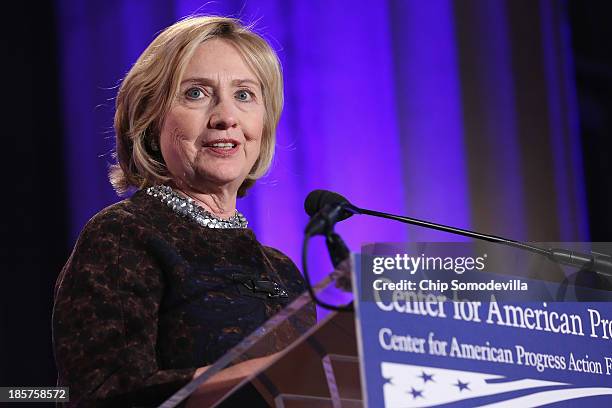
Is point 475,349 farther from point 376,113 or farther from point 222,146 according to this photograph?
point 376,113

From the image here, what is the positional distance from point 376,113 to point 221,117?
1786 mm

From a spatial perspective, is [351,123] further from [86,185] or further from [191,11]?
[86,185]

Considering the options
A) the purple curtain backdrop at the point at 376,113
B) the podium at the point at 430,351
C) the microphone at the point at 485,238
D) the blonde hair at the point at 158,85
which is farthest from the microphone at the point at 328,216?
the purple curtain backdrop at the point at 376,113

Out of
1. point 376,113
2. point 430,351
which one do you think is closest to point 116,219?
point 430,351

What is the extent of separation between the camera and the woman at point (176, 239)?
4.60 ft

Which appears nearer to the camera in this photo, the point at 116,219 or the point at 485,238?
the point at 485,238

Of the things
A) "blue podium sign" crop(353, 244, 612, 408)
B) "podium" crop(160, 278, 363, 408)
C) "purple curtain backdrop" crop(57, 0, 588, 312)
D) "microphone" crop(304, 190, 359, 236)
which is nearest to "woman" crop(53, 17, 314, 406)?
"podium" crop(160, 278, 363, 408)

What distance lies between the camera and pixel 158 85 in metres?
1.79

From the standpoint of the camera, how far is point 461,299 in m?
1.04

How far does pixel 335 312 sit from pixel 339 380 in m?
0.15

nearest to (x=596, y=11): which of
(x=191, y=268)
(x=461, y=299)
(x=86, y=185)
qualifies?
(x=86, y=185)

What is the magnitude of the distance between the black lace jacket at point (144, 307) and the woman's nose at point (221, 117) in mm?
213

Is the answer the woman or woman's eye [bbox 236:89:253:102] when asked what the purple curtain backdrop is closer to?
the woman

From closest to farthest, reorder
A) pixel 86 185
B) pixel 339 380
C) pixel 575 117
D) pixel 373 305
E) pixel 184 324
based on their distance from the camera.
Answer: pixel 373 305 → pixel 339 380 → pixel 184 324 → pixel 86 185 → pixel 575 117
